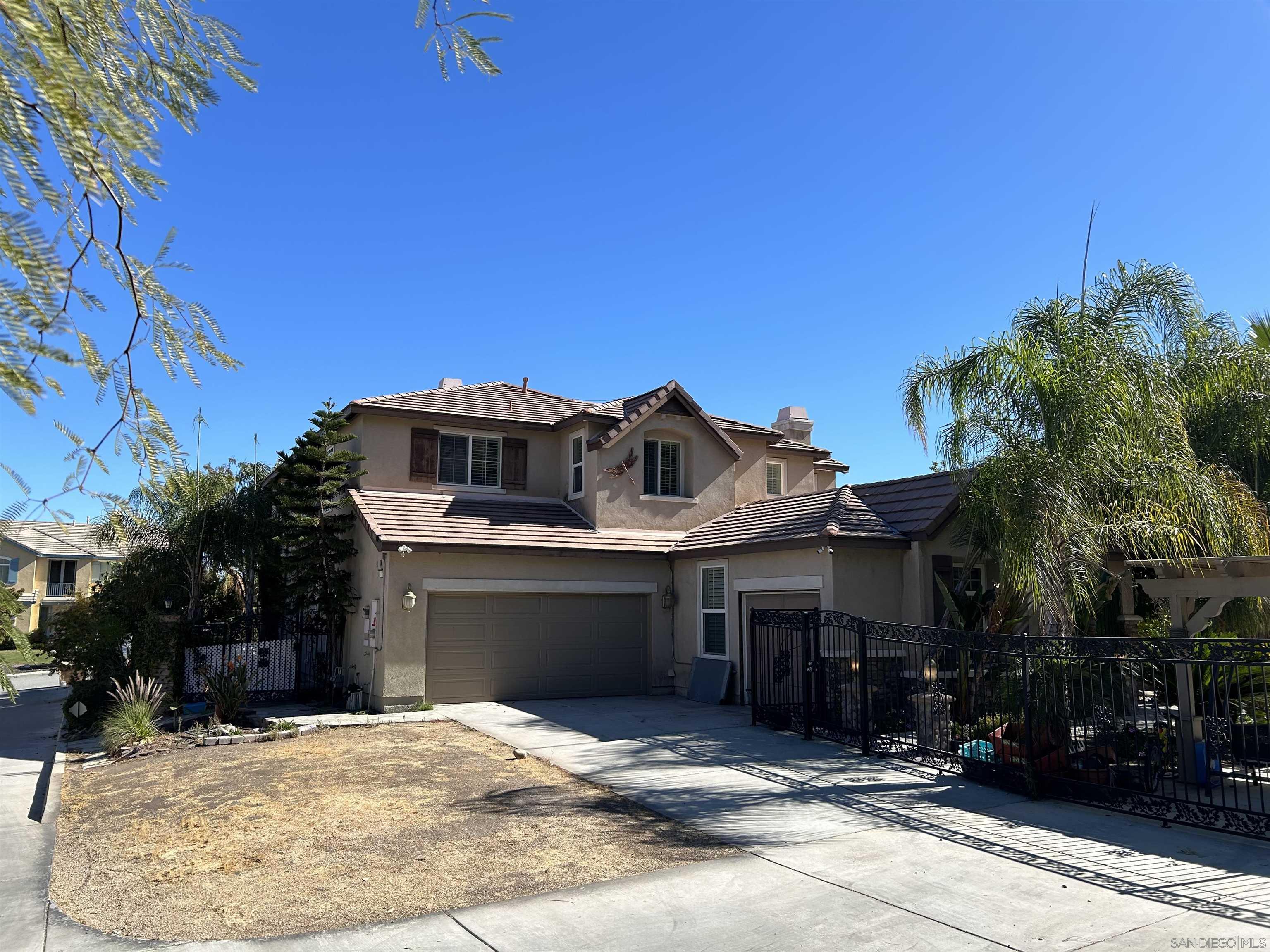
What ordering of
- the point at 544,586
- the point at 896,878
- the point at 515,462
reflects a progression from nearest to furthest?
the point at 896,878, the point at 544,586, the point at 515,462

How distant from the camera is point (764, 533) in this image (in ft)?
54.9

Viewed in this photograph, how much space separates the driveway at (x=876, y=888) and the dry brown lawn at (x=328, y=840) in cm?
32

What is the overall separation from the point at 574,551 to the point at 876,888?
A: 1160 cm

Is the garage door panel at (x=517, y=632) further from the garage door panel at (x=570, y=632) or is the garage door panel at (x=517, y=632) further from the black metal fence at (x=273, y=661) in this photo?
the black metal fence at (x=273, y=661)

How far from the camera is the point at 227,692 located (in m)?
15.0

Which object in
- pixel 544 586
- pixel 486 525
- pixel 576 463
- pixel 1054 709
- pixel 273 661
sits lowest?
pixel 273 661

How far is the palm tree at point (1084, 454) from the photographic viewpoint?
10586 mm

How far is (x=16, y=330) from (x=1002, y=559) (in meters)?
10.8

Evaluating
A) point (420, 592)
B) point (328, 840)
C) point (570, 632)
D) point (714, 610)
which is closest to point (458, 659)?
point (420, 592)

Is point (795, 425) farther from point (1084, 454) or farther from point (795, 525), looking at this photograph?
point (1084, 454)

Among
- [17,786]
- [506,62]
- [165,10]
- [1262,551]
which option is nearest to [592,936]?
[506,62]

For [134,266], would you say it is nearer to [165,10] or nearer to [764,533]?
[165,10]

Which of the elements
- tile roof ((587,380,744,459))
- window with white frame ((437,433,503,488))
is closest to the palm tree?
tile roof ((587,380,744,459))

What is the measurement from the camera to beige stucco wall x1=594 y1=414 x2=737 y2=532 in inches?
744
